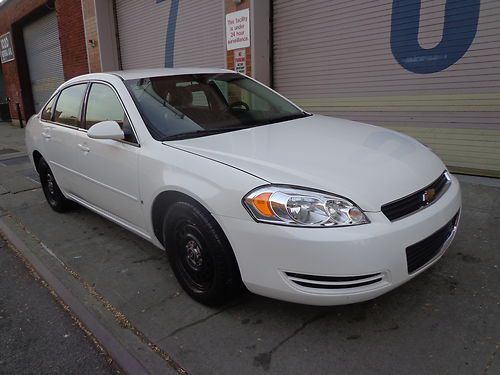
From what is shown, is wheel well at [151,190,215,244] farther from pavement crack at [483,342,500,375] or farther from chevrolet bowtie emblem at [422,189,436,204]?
pavement crack at [483,342,500,375]

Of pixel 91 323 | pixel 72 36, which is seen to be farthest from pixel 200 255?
pixel 72 36

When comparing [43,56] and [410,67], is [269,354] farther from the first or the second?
[43,56]

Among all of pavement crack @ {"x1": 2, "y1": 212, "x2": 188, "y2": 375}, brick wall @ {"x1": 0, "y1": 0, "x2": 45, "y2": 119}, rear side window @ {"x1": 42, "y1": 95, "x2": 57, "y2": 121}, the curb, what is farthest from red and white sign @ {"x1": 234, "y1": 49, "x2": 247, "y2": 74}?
brick wall @ {"x1": 0, "y1": 0, "x2": 45, "y2": 119}

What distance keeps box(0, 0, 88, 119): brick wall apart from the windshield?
35.5 feet

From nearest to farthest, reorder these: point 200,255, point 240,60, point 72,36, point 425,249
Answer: point 425,249 → point 200,255 → point 240,60 → point 72,36

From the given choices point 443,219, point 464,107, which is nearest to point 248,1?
point 464,107

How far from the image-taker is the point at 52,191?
509 centimetres

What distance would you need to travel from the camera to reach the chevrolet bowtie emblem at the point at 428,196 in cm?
248

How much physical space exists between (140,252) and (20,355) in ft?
4.55

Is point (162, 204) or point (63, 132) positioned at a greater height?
point (63, 132)

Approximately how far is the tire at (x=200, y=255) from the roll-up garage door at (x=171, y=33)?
6374 millimetres

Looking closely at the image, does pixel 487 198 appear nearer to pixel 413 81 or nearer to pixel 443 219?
pixel 413 81

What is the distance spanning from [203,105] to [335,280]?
6.47 feet

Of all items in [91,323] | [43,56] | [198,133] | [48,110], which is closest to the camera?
[91,323]
